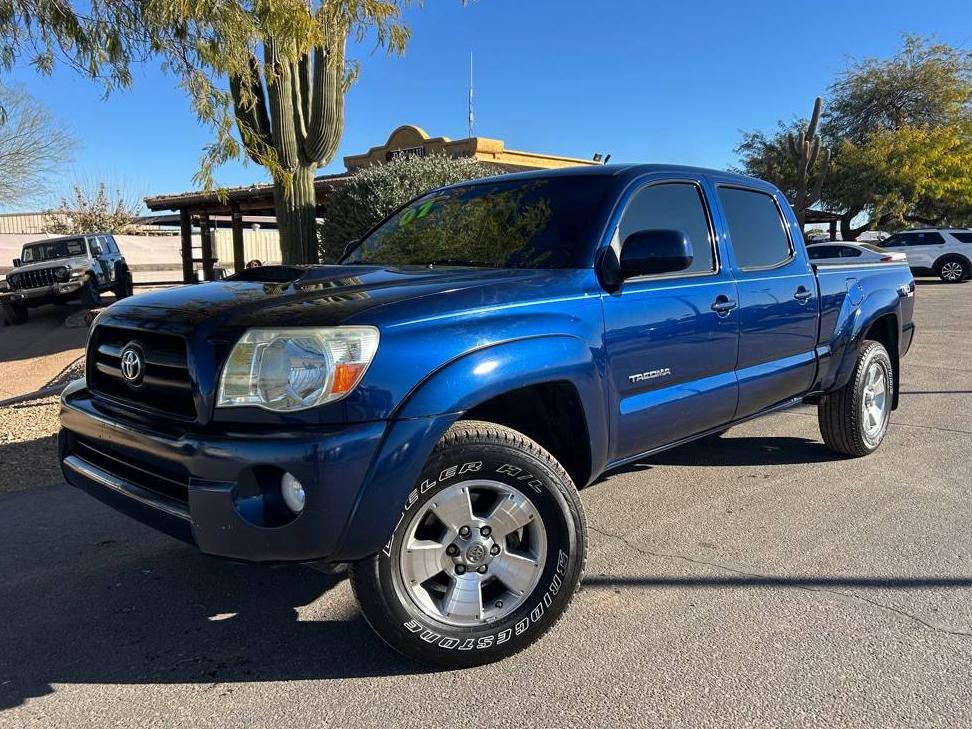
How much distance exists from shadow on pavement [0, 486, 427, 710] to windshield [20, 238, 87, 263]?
1479 centimetres

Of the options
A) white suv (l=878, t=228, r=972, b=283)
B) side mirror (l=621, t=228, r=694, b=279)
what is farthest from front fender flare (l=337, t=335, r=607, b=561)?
white suv (l=878, t=228, r=972, b=283)

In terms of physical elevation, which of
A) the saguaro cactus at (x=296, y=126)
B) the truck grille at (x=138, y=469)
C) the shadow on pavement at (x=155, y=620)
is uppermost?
the saguaro cactus at (x=296, y=126)

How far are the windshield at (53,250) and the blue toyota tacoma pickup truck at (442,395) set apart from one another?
617 inches

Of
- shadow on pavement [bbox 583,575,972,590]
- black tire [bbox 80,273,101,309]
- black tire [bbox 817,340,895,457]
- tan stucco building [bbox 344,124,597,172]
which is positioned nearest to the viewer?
shadow on pavement [bbox 583,575,972,590]

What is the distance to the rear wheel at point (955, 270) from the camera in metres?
24.1

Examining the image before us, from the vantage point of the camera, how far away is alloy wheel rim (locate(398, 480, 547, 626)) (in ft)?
9.06

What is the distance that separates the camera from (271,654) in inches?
118

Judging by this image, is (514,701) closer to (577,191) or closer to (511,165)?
(577,191)

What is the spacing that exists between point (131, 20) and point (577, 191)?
213 inches

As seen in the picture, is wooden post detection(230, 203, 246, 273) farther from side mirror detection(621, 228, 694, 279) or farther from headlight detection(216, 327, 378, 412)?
headlight detection(216, 327, 378, 412)

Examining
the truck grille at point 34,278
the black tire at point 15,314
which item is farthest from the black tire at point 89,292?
the black tire at point 15,314

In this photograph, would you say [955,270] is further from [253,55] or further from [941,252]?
[253,55]

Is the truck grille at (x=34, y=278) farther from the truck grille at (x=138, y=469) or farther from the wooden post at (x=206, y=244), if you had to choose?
the truck grille at (x=138, y=469)

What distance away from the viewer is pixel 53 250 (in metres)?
17.4
